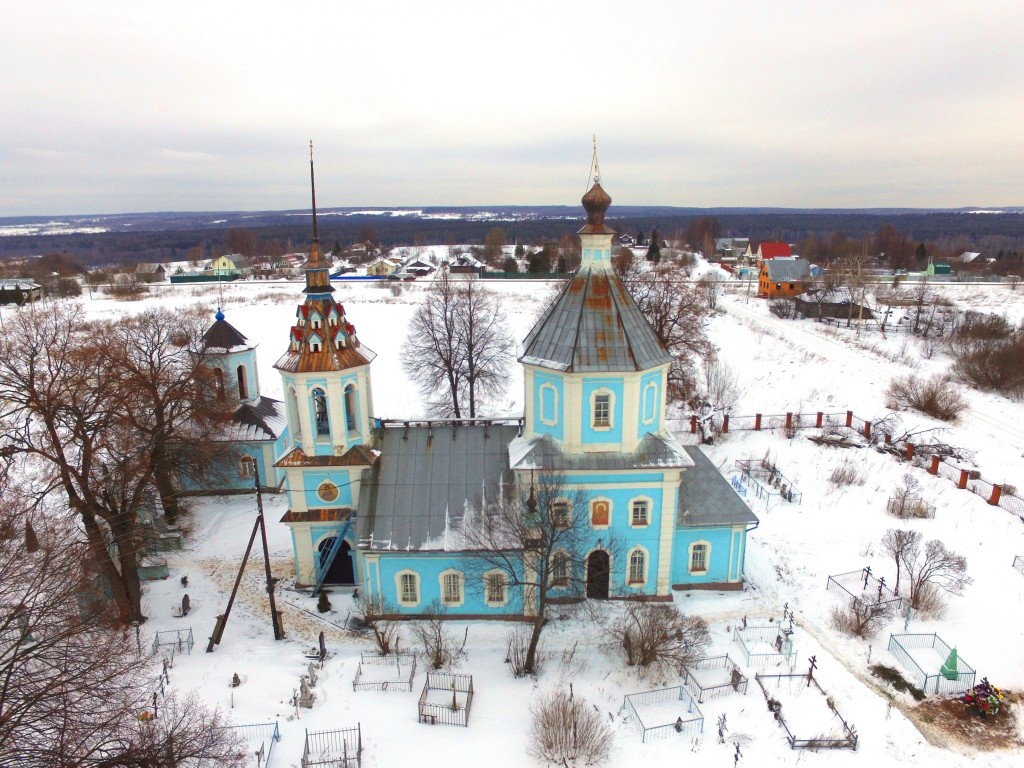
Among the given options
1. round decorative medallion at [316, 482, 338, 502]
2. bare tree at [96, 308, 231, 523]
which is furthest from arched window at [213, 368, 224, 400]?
round decorative medallion at [316, 482, 338, 502]

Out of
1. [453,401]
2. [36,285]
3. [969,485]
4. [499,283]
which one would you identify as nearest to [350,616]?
[453,401]

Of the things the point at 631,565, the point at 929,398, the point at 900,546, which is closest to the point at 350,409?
the point at 631,565

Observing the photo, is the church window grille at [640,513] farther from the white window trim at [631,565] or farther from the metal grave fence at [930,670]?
the metal grave fence at [930,670]

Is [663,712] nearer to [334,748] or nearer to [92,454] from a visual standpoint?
[334,748]

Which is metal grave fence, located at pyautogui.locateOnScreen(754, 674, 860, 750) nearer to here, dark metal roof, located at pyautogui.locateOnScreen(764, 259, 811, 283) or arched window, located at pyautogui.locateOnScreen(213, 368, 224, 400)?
arched window, located at pyautogui.locateOnScreen(213, 368, 224, 400)

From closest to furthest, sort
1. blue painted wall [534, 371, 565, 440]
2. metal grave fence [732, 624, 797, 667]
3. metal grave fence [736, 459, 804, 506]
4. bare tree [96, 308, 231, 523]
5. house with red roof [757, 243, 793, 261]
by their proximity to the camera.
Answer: metal grave fence [732, 624, 797, 667], blue painted wall [534, 371, 565, 440], bare tree [96, 308, 231, 523], metal grave fence [736, 459, 804, 506], house with red roof [757, 243, 793, 261]

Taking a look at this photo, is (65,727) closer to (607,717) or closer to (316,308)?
(607,717)

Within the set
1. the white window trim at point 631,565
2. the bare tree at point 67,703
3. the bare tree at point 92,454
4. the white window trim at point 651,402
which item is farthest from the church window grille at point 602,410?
the bare tree at point 92,454
